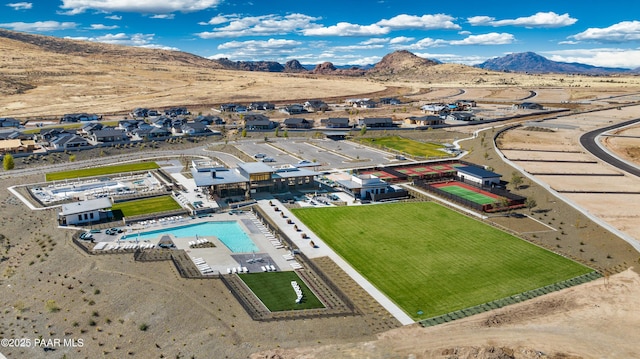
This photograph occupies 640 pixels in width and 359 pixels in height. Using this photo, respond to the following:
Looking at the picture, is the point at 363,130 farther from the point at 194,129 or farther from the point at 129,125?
the point at 129,125

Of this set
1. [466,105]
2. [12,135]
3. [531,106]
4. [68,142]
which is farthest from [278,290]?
[531,106]

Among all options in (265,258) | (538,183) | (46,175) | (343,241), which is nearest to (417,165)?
(538,183)

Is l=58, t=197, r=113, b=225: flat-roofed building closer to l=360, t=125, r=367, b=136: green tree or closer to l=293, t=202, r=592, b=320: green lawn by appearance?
l=293, t=202, r=592, b=320: green lawn

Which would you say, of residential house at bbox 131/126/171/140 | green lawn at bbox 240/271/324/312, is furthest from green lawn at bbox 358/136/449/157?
green lawn at bbox 240/271/324/312

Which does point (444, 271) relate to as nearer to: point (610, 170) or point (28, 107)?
point (610, 170)

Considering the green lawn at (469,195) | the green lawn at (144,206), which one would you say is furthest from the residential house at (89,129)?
the green lawn at (469,195)
